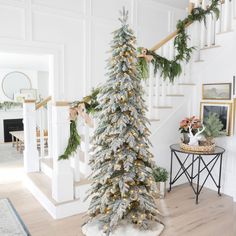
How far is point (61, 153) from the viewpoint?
9.45 ft

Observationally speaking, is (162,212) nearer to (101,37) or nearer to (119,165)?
(119,165)

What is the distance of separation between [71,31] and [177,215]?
3266 millimetres

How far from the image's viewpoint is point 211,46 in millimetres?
3580

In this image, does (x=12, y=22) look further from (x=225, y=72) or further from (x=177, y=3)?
(x=177, y=3)

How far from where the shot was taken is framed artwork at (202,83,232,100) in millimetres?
3441

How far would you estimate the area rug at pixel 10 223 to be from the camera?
101 inches

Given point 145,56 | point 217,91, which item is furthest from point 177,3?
point 145,56

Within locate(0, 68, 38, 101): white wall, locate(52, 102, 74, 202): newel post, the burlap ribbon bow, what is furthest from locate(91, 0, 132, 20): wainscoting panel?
locate(0, 68, 38, 101): white wall

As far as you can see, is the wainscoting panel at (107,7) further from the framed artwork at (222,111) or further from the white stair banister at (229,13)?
the framed artwork at (222,111)

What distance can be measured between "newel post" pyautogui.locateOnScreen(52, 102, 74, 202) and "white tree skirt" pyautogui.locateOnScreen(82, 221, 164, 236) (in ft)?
1.61

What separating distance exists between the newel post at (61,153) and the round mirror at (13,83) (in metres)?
6.16

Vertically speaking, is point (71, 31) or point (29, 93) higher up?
point (71, 31)

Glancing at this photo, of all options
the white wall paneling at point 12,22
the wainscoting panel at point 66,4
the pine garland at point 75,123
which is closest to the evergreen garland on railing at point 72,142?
the pine garland at point 75,123

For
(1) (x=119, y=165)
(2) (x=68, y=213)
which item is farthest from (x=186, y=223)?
(2) (x=68, y=213)
